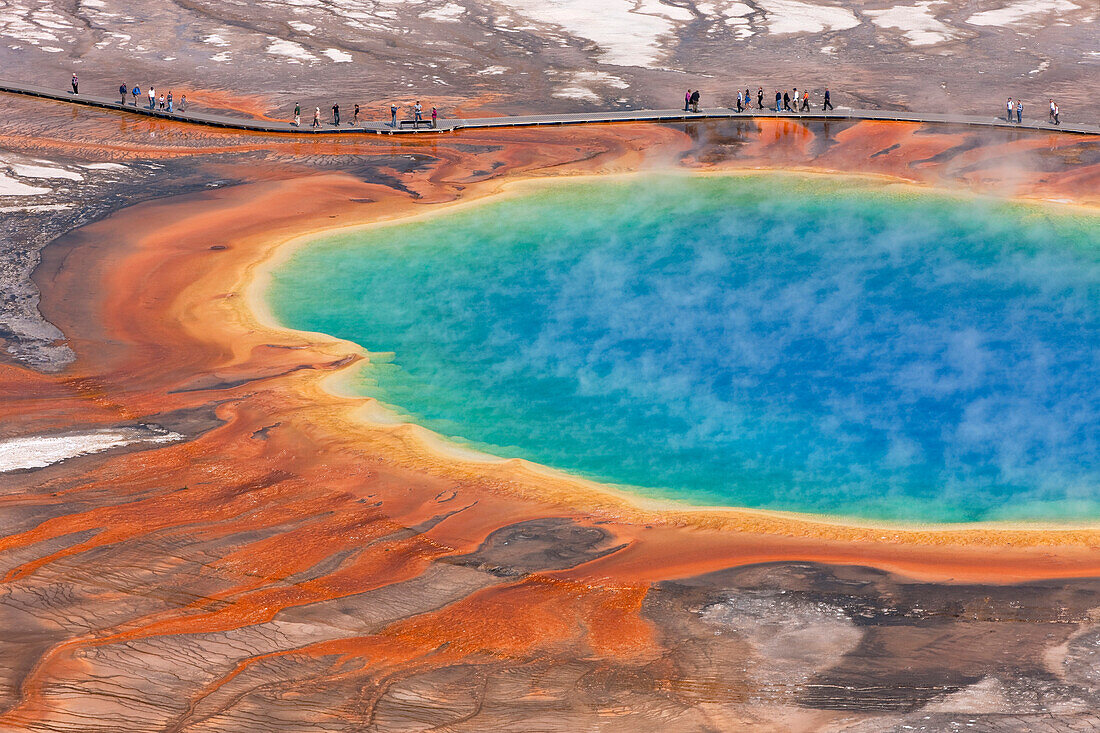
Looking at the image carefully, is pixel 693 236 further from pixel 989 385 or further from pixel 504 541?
pixel 504 541

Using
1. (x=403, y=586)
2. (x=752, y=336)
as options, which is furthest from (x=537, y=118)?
(x=403, y=586)

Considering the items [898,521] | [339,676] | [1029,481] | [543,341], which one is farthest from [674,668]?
[543,341]

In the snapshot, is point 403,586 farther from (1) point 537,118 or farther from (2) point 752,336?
(1) point 537,118

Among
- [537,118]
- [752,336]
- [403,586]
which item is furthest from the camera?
[537,118]

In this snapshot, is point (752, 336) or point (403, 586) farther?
point (752, 336)

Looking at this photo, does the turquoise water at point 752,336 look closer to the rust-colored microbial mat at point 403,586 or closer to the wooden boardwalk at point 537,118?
the rust-colored microbial mat at point 403,586

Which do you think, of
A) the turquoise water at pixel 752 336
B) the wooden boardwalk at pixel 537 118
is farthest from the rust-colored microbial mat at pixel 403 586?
the wooden boardwalk at pixel 537 118

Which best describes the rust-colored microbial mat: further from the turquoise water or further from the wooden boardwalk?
the wooden boardwalk
